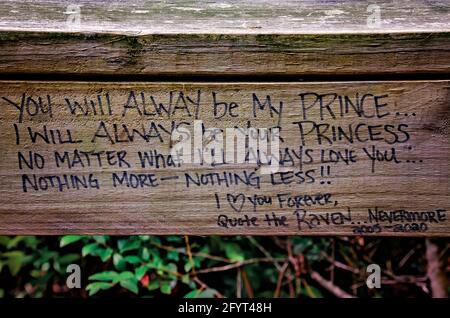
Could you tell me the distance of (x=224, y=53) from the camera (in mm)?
974

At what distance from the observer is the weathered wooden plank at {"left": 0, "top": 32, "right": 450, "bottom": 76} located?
38.1 inches

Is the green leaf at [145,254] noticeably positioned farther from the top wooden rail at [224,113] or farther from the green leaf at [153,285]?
the top wooden rail at [224,113]

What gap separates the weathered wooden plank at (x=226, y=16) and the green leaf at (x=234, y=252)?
39.9 inches

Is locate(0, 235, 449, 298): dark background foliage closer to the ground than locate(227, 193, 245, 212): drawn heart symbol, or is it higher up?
closer to the ground

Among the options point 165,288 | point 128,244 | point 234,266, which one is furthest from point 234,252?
point 128,244

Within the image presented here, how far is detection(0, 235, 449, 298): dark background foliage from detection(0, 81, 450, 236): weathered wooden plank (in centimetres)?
73

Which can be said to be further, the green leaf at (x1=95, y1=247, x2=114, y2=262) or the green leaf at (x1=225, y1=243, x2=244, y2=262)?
the green leaf at (x1=225, y1=243, x2=244, y2=262)

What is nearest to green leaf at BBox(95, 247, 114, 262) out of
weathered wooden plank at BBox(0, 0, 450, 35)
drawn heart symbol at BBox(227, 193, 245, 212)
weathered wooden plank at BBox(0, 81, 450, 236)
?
weathered wooden plank at BBox(0, 81, 450, 236)

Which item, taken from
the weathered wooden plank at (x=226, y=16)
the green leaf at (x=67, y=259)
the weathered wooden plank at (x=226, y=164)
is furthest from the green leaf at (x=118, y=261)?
the weathered wooden plank at (x=226, y=16)

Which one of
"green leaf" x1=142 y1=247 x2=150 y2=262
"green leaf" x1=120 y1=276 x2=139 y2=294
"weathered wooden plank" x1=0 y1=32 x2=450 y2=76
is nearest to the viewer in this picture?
"weathered wooden plank" x1=0 y1=32 x2=450 y2=76

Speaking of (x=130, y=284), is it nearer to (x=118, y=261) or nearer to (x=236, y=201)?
(x=118, y=261)

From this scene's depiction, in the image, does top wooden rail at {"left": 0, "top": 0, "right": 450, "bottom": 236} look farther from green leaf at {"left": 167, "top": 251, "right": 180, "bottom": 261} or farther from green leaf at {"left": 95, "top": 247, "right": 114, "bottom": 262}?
green leaf at {"left": 167, "top": 251, "right": 180, "bottom": 261}
